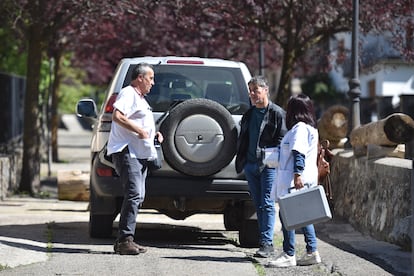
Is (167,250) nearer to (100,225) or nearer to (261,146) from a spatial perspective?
(100,225)

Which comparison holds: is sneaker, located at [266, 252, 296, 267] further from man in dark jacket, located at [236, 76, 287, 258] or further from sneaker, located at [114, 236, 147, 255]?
sneaker, located at [114, 236, 147, 255]

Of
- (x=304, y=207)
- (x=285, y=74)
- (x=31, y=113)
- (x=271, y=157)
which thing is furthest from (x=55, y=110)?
(x=304, y=207)

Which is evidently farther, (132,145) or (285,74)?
(285,74)

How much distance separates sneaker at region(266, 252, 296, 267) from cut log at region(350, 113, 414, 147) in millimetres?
2435

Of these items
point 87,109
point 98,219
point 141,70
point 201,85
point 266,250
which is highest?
point 141,70

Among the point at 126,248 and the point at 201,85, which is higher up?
the point at 201,85

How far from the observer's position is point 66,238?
11445mm

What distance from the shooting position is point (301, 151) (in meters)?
9.13

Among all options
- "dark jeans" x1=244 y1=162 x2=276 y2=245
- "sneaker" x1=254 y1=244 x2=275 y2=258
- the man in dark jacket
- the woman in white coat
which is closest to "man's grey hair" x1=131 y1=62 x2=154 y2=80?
the man in dark jacket

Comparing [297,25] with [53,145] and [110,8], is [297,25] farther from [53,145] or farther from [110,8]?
[53,145]

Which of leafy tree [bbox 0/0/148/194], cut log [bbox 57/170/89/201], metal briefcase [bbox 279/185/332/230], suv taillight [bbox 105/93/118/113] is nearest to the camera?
metal briefcase [bbox 279/185/332/230]

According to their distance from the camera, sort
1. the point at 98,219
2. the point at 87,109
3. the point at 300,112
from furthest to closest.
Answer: the point at 87,109 < the point at 98,219 < the point at 300,112

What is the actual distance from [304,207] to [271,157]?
101 centimetres

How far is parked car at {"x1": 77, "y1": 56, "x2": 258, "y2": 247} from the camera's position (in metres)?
10.4
